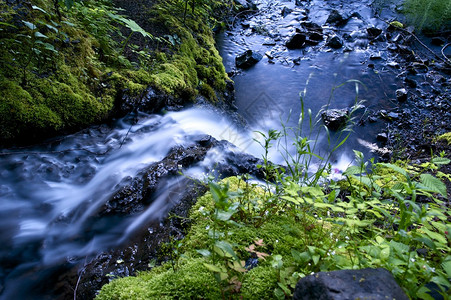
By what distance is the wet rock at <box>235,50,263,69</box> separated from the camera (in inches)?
309

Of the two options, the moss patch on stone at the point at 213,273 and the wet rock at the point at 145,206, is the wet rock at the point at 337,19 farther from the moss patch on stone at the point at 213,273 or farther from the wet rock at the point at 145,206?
the moss patch on stone at the point at 213,273

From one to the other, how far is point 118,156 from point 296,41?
8037 mm

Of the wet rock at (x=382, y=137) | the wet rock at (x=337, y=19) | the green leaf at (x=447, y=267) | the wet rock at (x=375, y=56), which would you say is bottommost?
the wet rock at (x=382, y=137)

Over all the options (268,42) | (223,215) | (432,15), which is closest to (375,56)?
(432,15)

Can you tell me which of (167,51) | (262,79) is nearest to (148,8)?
(167,51)

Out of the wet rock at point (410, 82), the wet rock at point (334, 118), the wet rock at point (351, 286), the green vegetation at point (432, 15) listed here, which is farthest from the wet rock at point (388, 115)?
the wet rock at point (351, 286)

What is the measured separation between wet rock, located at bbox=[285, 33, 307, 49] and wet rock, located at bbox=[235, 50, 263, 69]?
69.2 inches

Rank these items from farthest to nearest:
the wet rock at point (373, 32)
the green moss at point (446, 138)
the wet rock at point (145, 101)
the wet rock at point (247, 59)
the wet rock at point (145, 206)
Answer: the wet rock at point (373, 32) → the wet rock at point (247, 59) → the green moss at point (446, 138) → the wet rock at point (145, 101) → the wet rock at point (145, 206)

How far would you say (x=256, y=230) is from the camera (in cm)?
215

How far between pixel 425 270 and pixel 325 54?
352 inches

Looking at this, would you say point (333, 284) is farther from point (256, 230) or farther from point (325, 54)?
point (325, 54)

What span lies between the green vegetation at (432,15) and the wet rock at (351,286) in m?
11.5

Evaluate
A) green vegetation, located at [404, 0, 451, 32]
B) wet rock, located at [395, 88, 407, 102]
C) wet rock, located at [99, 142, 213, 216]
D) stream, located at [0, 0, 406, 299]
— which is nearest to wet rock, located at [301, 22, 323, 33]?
stream, located at [0, 0, 406, 299]

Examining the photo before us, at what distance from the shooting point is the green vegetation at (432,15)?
892cm
